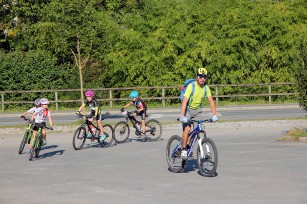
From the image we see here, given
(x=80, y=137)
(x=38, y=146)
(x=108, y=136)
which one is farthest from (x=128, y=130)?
(x=38, y=146)

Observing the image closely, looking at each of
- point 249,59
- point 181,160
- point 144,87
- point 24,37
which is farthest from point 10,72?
point 181,160

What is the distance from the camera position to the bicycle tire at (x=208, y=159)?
40.6 ft

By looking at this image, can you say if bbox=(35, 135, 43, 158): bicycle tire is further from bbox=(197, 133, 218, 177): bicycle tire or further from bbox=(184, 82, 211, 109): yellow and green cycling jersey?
bbox=(197, 133, 218, 177): bicycle tire

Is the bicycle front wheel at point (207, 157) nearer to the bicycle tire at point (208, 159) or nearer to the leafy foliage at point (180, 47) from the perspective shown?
the bicycle tire at point (208, 159)

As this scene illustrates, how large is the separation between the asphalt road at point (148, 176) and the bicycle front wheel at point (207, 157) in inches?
7.7

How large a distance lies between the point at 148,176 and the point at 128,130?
23.5ft

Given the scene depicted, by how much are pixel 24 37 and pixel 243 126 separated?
1859 centimetres

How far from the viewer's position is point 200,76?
1276 centimetres

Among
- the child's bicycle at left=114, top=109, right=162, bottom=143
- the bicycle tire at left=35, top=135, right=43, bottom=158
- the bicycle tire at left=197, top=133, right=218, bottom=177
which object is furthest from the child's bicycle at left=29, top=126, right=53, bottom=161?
the bicycle tire at left=197, top=133, right=218, bottom=177

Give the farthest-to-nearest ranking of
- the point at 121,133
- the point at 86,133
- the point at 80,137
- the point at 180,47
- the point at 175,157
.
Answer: the point at 180,47, the point at 121,133, the point at 86,133, the point at 80,137, the point at 175,157

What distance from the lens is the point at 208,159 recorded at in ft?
41.2

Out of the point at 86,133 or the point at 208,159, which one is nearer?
the point at 208,159

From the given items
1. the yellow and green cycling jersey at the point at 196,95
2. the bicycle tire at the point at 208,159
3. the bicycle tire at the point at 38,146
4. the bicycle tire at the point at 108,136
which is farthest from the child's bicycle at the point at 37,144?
the bicycle tire at the point at 208,159

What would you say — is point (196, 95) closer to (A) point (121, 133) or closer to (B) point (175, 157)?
(B) point (175, 157)
